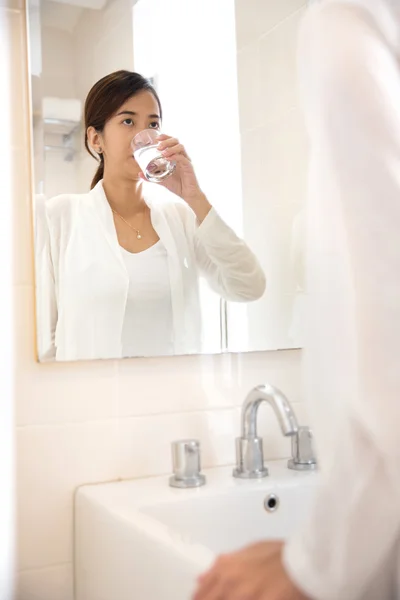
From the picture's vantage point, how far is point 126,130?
Result: 3.36 feet

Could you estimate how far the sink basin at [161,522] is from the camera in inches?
28.9

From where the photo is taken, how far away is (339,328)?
1.57 feet

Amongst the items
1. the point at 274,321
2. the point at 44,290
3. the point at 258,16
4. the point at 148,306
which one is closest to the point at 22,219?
the point at 44,290

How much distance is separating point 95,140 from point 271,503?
0.54m

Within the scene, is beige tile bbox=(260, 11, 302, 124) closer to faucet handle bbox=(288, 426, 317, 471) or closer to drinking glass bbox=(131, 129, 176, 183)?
drinking glass bbox=(131, 129, 176, 183)

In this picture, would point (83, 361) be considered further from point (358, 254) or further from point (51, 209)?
point (358, 254)

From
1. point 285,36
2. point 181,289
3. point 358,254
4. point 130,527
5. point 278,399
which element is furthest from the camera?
point 285,36

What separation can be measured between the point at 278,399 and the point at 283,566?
45 cm

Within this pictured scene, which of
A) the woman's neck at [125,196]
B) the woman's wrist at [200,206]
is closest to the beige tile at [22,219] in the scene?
the woman's neck at [125,196]

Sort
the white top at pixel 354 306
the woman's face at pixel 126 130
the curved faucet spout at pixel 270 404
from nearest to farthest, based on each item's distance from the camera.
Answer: the white top at pixel 354 306, the curved faucet spout at pixel 270 404, the woman's face at pixel 126 130

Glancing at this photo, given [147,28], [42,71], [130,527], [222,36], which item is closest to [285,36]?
[222,36]

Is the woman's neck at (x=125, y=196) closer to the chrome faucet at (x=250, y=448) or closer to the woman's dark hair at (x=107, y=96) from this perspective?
the woman's dark hair at (x=107, y=96)

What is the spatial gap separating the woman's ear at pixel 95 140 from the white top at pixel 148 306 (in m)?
0.14

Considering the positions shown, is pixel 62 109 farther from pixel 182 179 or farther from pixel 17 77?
pixel 182 179
